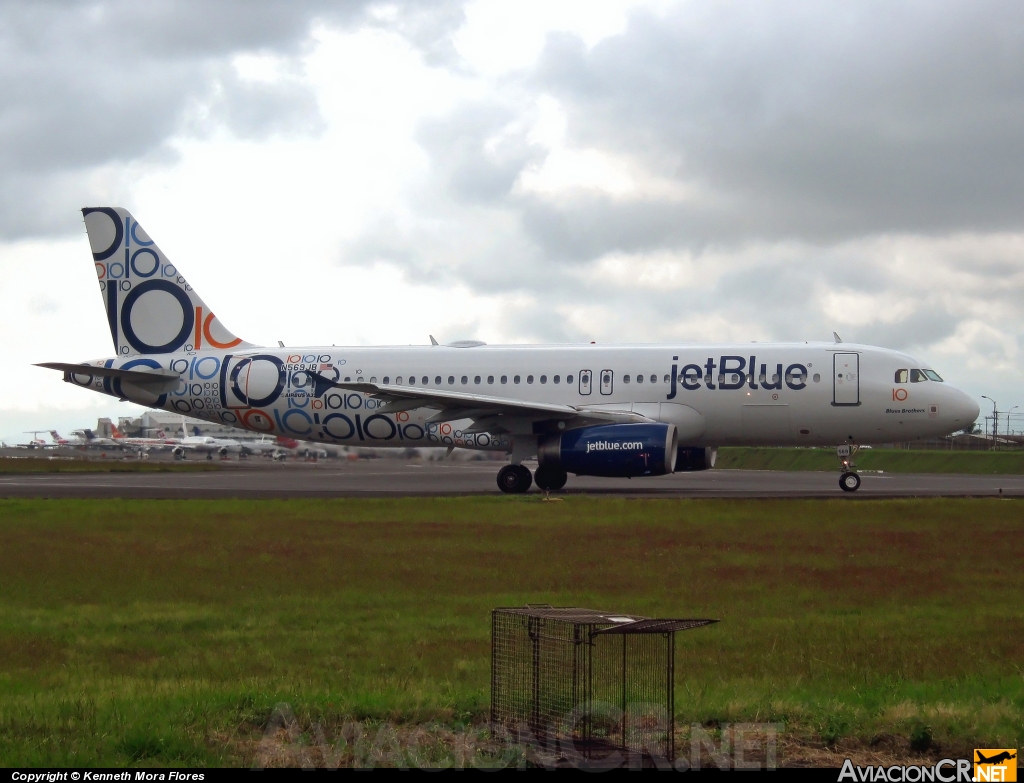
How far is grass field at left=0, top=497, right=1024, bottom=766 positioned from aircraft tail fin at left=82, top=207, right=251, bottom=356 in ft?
40.7

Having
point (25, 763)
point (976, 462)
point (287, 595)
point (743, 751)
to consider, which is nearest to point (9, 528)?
point (287, 595)

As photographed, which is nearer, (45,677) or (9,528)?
(45,677)

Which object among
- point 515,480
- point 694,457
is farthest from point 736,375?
point 515,480

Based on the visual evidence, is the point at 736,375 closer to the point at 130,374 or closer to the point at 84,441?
the point at 130,374

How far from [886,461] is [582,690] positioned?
62298 mm

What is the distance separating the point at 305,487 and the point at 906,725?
89.1ft

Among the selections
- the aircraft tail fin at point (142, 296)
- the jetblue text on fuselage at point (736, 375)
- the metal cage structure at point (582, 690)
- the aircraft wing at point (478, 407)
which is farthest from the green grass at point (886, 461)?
the metal cage structure at point (582, 690)

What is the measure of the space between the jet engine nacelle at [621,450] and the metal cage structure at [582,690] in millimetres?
17803

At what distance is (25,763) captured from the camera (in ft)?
17.7

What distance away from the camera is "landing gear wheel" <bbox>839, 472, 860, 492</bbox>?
27.1 m

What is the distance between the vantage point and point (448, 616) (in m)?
10.2

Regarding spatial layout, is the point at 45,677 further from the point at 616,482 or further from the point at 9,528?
the point at 616,482

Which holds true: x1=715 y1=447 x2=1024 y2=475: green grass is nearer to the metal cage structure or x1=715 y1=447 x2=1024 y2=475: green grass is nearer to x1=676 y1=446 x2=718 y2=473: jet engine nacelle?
x1=676 y1=446 x2=718 y2=473: jet engine nacelle

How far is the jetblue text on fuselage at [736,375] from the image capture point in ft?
86.4
